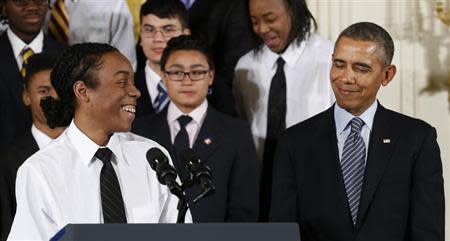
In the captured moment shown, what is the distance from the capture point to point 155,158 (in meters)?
3.67

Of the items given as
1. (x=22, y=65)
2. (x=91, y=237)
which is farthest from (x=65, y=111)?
(x=22, y=65)

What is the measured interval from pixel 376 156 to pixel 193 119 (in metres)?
1.09

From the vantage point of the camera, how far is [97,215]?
157 inches

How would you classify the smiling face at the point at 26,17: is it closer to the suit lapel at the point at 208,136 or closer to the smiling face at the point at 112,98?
the suit lapel at the point at 208,136

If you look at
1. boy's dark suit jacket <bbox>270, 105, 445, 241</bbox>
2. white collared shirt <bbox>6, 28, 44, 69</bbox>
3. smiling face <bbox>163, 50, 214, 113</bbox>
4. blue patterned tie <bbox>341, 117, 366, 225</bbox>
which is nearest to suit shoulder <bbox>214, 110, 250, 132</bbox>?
smiling face <bbox>163, 50, 214, 113</bbox>

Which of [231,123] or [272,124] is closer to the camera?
[231,123]

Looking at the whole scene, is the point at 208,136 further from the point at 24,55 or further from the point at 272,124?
the point at 24,55

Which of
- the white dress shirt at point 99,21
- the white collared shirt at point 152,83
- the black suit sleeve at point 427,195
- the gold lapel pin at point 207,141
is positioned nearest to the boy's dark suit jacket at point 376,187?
the black suit sleeve at point 427,195

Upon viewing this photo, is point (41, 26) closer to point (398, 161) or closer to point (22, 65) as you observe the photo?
point (22, 65)

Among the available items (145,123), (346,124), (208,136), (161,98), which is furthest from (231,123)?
(346,124)

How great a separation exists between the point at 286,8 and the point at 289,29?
0.33ft

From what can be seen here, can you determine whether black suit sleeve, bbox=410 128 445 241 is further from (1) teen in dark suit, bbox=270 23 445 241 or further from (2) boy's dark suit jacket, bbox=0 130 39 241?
(2) boy's dark suit jacket, bbox=0 130 39 241

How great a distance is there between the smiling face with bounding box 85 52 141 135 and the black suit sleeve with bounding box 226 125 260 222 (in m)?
1.15

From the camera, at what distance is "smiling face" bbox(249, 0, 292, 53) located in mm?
5570
